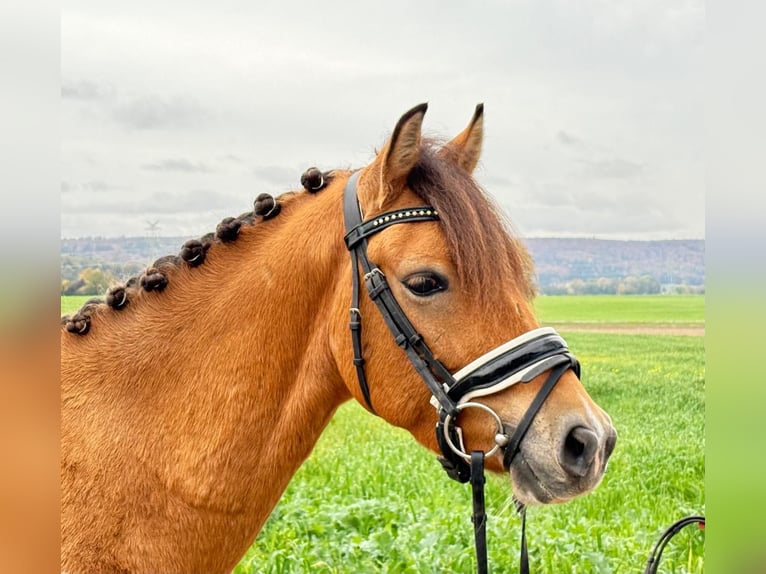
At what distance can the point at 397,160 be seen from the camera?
2.28m

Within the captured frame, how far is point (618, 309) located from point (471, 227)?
14.7 meters

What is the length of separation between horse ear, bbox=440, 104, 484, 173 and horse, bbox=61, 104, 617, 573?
5.7 inches

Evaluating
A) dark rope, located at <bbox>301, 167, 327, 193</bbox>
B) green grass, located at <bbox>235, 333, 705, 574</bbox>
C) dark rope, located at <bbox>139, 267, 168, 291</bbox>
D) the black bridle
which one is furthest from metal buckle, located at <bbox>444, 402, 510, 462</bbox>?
dark rope, located at <bbox>139, 267, 168, 291</bbox>

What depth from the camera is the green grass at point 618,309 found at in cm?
1381

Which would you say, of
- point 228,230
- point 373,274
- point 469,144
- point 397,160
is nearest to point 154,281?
point 228,230

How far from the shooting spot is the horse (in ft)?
6.84

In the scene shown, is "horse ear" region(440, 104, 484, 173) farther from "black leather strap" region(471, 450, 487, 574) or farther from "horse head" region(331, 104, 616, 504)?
"black leather strap" region(471, 450, 487, 574)
